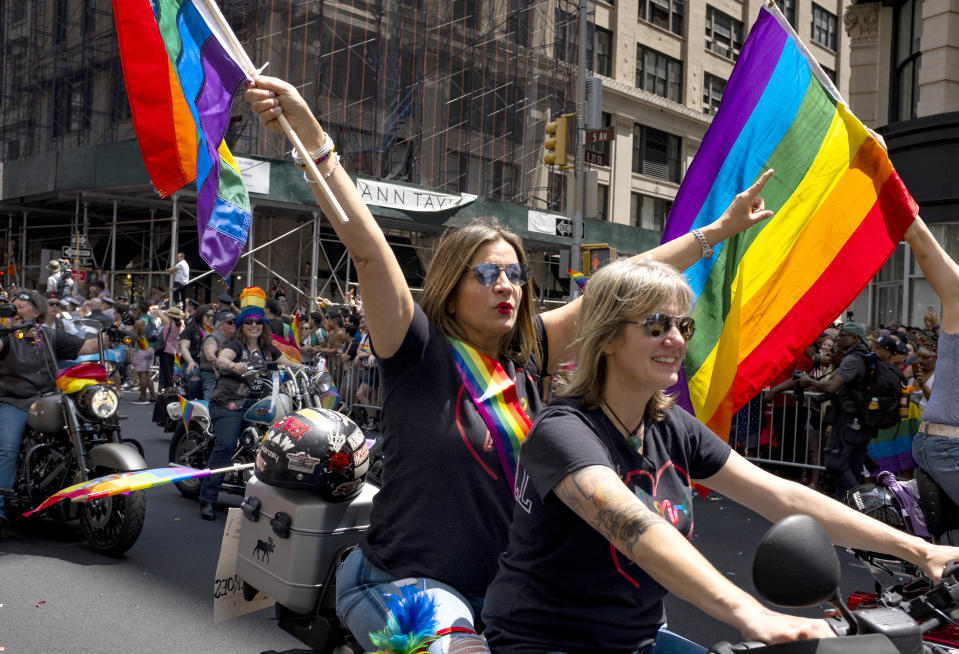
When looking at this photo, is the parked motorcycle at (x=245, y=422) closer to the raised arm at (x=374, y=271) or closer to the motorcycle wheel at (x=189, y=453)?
the motorcycle wheel at (x=189, y=453)

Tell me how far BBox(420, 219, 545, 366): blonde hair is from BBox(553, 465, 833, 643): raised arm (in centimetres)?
86

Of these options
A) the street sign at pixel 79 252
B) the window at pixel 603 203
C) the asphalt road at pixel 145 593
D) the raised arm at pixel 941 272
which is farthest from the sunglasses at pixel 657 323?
the window at pixel 603 203

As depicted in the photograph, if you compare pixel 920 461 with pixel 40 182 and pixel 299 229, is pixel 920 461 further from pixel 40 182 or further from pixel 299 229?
pixel 40 182

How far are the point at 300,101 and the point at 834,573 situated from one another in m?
1.88

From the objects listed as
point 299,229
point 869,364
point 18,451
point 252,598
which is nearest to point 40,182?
point 299,229

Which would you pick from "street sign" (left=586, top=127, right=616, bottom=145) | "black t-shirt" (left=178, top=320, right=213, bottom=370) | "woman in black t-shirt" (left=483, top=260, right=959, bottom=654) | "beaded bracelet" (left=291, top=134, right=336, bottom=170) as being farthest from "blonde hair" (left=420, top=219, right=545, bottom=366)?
"street sign" (left=586, top=127, right=616, bottom=145)

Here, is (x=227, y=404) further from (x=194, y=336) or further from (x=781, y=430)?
(x=781, y=430)

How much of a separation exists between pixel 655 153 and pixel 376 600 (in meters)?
38.1

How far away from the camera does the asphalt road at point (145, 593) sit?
16.6 feet

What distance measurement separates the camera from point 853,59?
67.6ft

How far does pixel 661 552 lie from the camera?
1.91 metres

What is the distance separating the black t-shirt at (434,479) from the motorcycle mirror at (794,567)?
0.97 metres

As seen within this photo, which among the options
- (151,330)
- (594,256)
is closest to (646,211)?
(594,256)

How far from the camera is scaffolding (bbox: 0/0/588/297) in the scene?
25.8 m
